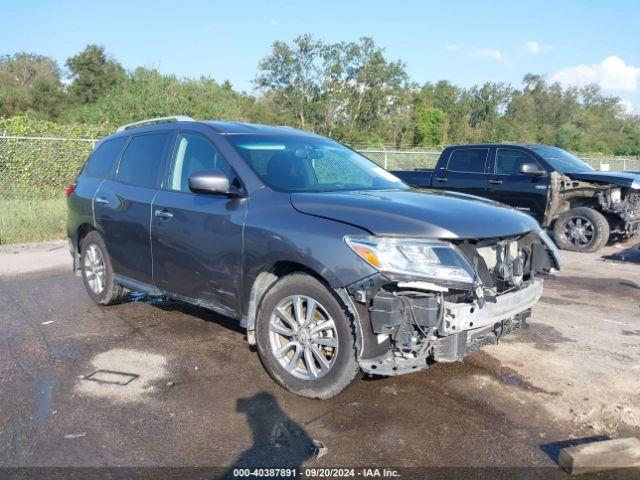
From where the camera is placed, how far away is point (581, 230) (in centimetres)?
1032

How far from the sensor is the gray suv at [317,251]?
351 cm

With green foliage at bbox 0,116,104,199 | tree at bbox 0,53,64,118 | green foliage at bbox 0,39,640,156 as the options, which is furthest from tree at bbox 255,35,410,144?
green foliage at bbox 0,116,104,199

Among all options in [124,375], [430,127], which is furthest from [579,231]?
[430,127]

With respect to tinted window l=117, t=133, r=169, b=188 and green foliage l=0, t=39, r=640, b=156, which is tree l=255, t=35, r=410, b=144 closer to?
green foliage l=0, t=39, r=640, b=156

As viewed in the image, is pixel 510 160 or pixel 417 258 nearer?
pixel 417 258

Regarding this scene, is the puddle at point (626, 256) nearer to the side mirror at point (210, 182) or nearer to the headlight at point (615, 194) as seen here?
the headlight at point (615, 194)

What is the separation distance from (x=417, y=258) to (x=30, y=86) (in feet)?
183

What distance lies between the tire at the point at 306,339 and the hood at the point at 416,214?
492 mm

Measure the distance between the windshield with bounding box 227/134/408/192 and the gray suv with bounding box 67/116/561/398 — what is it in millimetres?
15

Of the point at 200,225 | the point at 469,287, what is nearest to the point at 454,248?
the point at 469,287

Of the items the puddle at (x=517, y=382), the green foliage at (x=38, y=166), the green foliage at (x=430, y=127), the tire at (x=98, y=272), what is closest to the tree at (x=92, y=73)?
the green foliage at (x=430, y=127)

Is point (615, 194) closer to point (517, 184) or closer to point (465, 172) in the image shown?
point (517, 184)

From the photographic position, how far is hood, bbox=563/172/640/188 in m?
9.91

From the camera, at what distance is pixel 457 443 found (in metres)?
3.37
